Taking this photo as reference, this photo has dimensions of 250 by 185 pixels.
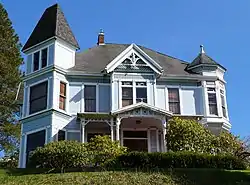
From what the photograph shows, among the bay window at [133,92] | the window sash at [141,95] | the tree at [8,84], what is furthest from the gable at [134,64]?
the tree at [8,84]

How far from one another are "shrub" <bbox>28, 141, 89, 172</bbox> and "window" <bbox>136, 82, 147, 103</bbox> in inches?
291

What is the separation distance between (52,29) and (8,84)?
13.3 m

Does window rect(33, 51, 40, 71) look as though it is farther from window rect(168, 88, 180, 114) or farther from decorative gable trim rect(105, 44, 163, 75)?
window rect(168, 88, 180, 114)

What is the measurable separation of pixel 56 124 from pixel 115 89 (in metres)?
4.30

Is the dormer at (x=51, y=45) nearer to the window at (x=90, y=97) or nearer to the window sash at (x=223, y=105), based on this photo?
the window at (x=90, y=97)

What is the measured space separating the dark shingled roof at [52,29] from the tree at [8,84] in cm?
1027

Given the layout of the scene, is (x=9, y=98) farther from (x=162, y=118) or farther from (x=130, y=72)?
(x=162, y=118)

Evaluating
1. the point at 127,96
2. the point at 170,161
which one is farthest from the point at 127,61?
the point at 170,161

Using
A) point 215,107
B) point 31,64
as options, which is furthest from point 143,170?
point 31,64

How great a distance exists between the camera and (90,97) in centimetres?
2919

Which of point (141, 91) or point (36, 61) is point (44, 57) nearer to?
point (36, 61)

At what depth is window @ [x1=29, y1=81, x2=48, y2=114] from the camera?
1112 inches

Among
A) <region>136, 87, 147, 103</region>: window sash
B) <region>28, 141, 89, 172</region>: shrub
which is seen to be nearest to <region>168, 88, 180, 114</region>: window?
<region>136, 87, 147, 103</region>: window sash

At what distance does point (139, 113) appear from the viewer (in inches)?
1070
